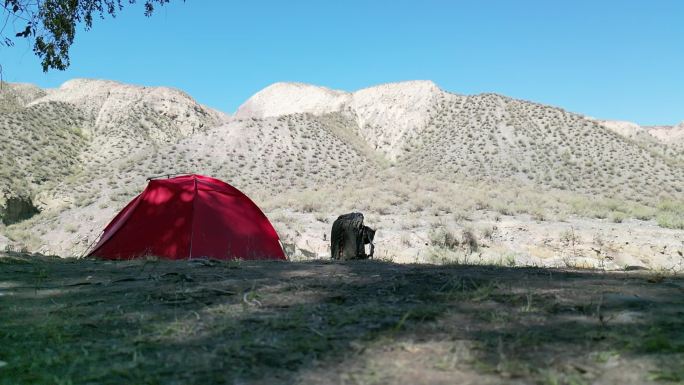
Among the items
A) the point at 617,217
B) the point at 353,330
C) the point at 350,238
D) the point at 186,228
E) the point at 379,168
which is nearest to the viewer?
the point at 353,330

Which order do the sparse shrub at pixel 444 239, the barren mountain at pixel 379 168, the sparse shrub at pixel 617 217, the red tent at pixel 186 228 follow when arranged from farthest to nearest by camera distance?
the sparse shrub at pixel 617 217 < the barren mountain at pixel 379 168 < the sparse shrub at pixel 444 239 < the red tent at pixel 186 228

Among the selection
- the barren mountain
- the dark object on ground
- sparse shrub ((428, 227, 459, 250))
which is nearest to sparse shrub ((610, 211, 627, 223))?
the barren mountain

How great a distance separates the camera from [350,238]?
350 inches

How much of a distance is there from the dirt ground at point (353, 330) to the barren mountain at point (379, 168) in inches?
312

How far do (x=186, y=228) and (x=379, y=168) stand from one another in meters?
35.0

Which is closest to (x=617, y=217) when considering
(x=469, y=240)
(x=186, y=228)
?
(x=469, y=240)

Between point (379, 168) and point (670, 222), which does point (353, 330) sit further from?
point (379, 168)

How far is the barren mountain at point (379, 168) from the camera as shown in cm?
1669

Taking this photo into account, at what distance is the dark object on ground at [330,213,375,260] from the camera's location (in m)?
8.84

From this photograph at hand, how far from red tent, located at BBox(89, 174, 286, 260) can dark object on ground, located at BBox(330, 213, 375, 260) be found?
156cm

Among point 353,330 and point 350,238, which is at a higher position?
point 350,238

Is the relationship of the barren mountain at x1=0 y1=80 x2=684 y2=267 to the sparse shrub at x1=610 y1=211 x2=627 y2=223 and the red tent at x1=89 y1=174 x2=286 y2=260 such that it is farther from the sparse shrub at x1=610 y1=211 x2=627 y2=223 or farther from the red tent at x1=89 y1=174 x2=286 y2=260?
the red tent at x1=89 y1=174 x2=286 y2=260

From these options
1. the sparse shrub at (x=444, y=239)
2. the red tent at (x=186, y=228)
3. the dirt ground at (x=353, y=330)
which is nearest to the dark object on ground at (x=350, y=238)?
the red tent at (x=186, y=228)

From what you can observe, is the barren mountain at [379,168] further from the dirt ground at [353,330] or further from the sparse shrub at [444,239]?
the dirt ground at [353,330]
